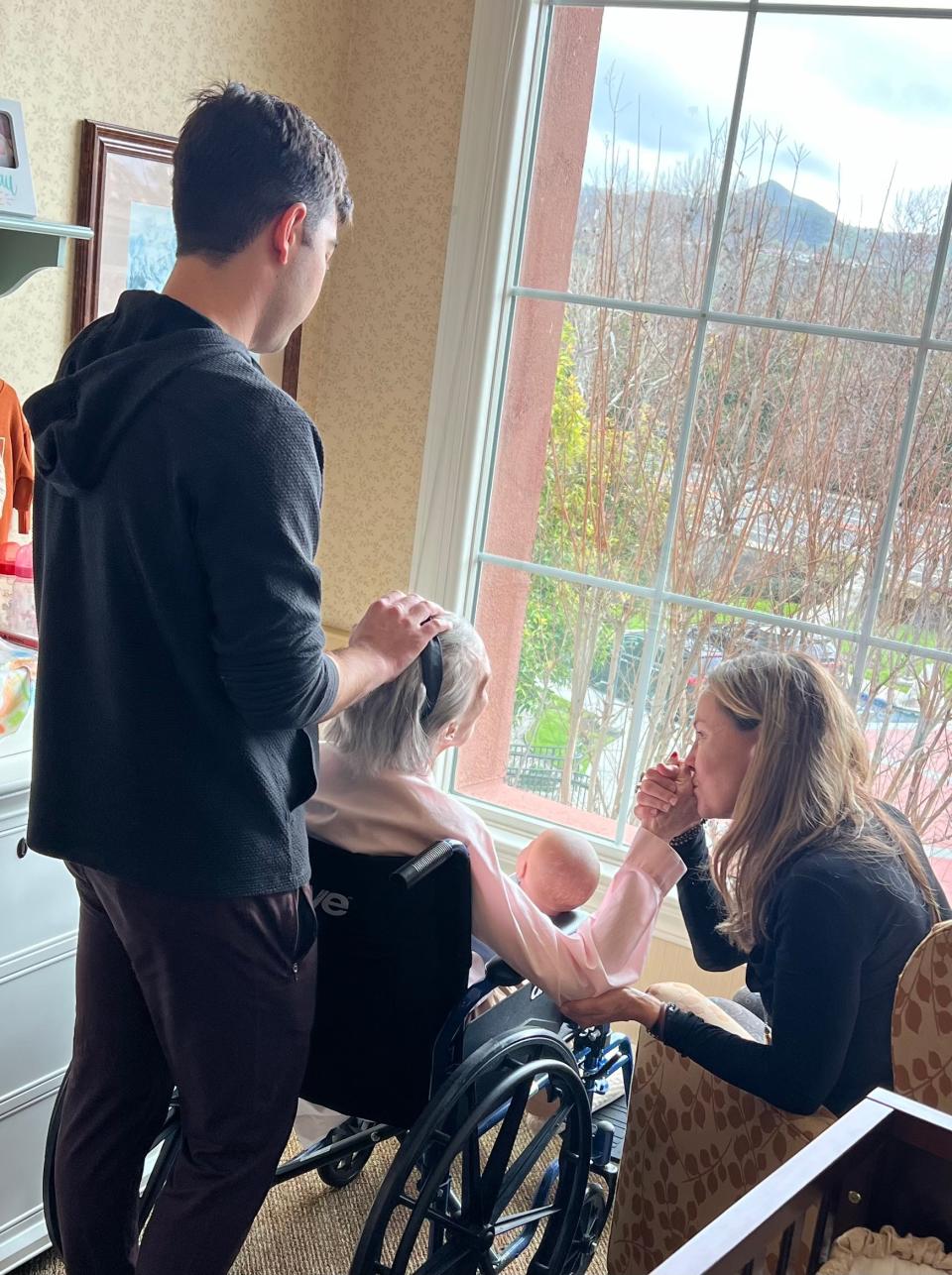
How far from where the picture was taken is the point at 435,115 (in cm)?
271

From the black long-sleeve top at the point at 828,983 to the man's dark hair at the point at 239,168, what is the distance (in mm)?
1022

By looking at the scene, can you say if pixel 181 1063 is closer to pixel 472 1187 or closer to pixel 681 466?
pixel 472 1187

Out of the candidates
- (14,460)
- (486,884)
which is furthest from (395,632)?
(14,460)

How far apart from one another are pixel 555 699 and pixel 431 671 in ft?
4.07

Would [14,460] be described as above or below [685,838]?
above

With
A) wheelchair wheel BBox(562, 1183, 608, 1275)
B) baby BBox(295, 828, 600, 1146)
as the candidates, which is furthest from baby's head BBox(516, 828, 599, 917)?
wheelchair wheel BBox(562, 1183, 608, 1275)

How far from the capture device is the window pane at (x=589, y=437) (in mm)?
2645

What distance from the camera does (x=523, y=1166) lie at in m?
1.70

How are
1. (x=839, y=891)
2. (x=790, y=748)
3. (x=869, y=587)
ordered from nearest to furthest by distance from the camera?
(x=839, y=891) < (x=790, y=748) < (x=869, y=587)

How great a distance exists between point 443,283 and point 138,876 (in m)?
1.86

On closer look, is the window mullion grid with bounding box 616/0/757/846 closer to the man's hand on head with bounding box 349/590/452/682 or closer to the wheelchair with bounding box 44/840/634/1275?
the wheelchair with bounding box 44/840/634/1275

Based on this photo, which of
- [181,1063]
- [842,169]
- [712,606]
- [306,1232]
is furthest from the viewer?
[712,606]

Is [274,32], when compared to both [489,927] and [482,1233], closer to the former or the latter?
[489,927]

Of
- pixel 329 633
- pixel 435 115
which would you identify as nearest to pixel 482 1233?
pixel 329 633
